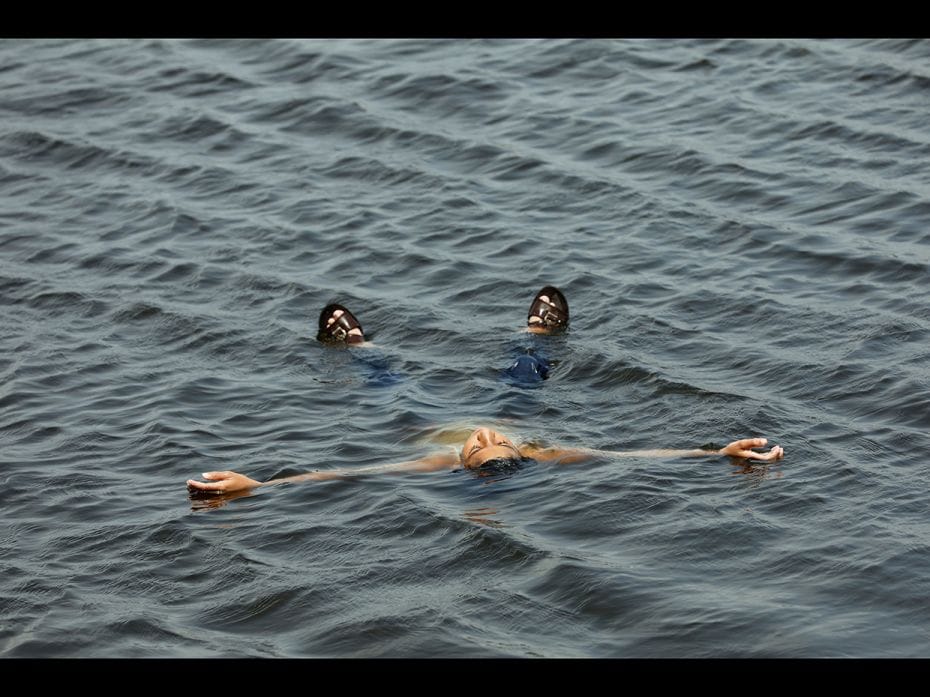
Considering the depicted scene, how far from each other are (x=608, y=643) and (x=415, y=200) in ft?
36.4

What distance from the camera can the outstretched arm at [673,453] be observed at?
1067cm

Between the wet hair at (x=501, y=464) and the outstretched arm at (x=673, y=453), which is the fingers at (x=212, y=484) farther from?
the outstretched arm at (x=673, y=453)

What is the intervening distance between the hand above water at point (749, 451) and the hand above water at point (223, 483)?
4.25m

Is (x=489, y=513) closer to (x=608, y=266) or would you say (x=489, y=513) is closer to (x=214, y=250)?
(x=608, y=266)

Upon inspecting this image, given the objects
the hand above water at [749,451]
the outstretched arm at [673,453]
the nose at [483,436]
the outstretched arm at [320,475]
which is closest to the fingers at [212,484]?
the outstretched arm at [320,475]

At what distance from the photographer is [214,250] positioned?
1733 cm

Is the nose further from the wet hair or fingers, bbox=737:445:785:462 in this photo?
fingers, bbox=737:445:785:462

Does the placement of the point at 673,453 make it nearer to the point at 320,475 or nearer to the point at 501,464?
the point at 501,464

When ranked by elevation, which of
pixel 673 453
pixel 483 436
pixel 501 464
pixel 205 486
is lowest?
pixel 205 486

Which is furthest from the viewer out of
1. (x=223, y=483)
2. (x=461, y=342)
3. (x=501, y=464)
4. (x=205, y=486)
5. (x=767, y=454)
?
(x=461, y=342)

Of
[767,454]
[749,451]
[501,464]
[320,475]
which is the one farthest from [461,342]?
[767,454]

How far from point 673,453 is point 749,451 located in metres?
0.74

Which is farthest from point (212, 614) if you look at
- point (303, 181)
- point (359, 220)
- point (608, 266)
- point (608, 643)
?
point (303, 181)

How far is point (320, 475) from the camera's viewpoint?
11156mm
